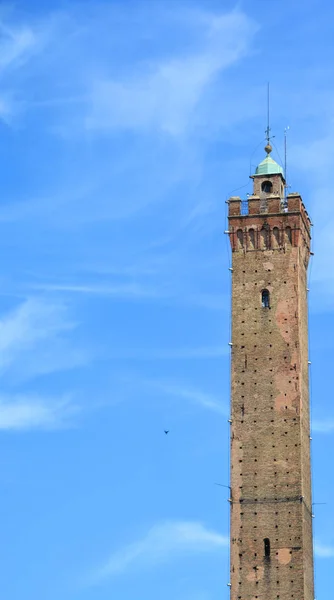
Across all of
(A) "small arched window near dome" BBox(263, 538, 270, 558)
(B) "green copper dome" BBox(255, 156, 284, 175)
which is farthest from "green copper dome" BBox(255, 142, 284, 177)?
(A) "small arched window near dome" BBox(263, 538, 270, 558)

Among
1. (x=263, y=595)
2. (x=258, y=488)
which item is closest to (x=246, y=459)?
(x=258, y=488)

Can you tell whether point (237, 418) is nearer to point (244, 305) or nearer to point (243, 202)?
point (244, 305)

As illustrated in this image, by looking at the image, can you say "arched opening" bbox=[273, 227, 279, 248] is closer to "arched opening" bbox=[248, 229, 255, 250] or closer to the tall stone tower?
the tall stone tower

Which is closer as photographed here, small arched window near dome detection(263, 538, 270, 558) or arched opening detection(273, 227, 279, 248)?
small arched window near dome detection(263, 538, 270, 558)

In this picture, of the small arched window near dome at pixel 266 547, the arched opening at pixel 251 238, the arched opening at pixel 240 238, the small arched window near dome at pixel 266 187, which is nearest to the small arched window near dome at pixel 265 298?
the arched opening at pixel 251 238

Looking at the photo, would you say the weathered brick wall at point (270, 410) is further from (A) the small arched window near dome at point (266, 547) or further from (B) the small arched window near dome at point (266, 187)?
(B) the small arched window near dome at point (266, 187)

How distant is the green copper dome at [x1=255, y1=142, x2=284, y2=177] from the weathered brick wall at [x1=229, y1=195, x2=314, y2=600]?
1998mm

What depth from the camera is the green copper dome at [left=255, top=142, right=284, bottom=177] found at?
7144cm

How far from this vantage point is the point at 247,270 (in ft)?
227

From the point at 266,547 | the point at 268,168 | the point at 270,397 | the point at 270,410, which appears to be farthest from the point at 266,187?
the point at 266,547

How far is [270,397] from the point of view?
66875 millimetres

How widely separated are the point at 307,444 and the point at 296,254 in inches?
345

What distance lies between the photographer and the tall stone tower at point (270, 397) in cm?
6431

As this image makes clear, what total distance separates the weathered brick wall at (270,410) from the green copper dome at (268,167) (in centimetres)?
200
